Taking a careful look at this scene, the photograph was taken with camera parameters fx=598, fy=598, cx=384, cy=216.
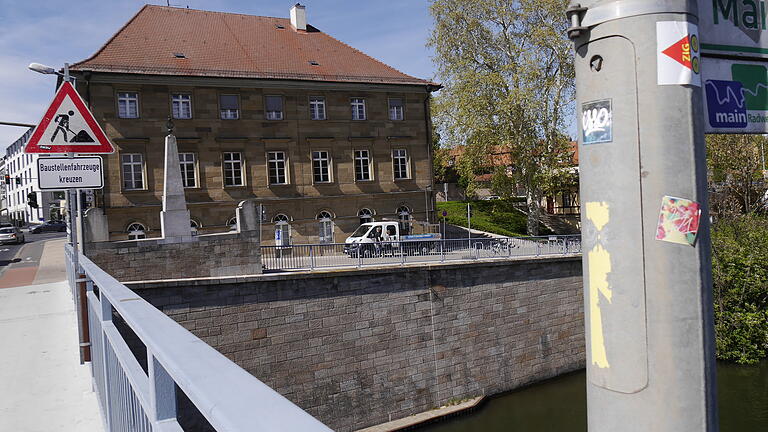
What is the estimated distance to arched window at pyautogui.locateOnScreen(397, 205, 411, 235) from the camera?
31781mm

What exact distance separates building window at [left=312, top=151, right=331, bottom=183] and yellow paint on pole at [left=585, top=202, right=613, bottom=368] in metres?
28.3

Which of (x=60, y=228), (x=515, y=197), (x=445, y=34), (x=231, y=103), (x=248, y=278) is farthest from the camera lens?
(x=60, y=228)

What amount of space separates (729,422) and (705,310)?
1811cm

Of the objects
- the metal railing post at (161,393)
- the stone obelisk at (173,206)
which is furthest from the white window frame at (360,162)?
the metal railing post at (161,393)

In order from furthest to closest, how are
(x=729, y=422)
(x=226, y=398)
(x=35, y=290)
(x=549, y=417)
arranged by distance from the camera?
(x=549, y=417) → (x=729, y=422) → (x=35, y=290) → (x=226, y=398)

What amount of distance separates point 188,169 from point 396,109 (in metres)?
11.2

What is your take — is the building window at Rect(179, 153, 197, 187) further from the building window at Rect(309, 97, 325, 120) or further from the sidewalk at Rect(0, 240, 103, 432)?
the sidewalk at Rect(0, 240, 103, 432)

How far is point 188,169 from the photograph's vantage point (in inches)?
1088

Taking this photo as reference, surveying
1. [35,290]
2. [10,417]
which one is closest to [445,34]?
[35,290]

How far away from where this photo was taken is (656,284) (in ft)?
6.23

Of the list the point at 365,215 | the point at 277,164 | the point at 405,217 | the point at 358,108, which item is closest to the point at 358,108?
the point at 358,108

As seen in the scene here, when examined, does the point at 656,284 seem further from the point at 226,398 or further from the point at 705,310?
the point at 226,398

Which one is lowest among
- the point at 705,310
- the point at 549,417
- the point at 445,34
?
the point at 549,417

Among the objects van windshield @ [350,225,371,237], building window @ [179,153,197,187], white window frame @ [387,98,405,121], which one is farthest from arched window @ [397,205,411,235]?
building window @ [179,153,197,187]
